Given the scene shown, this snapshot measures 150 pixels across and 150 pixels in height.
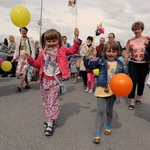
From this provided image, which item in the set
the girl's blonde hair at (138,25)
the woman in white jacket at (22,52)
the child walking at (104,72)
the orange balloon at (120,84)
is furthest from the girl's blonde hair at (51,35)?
the woman in white jacket at (22,52)

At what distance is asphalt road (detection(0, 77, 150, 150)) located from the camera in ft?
11.0

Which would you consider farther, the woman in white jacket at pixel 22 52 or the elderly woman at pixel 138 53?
the woman in white jacket at pixel 22 52

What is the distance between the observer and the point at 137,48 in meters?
5.10

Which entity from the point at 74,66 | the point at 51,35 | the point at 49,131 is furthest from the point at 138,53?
the point at 74,66

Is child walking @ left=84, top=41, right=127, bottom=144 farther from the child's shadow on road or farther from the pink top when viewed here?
the pink top

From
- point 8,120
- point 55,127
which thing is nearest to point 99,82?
point 55,127

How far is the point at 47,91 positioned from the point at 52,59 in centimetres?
52

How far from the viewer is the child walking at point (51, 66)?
3662 millimetres

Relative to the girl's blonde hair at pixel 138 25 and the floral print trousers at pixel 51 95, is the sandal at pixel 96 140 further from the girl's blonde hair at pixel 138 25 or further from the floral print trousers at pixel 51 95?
the girl's blonde hair at pixel 138 25

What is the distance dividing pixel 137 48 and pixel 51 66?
7.24 ft

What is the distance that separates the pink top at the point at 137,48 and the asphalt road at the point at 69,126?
1161 millimetres

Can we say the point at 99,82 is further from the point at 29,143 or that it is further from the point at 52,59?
the point at 29,143

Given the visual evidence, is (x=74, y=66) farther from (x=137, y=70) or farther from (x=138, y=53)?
(x=138, y=53)

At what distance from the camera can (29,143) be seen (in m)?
3.31
